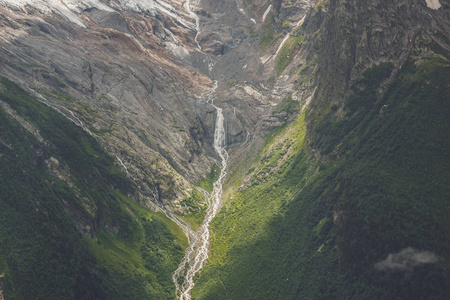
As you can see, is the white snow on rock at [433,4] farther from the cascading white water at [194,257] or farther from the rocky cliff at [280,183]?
the cascading white water at [194,257]

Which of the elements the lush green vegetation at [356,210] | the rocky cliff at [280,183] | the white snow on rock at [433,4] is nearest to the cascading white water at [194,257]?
the rocky cliff at [280,183]

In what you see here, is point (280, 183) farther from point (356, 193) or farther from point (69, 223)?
point (69, 223)

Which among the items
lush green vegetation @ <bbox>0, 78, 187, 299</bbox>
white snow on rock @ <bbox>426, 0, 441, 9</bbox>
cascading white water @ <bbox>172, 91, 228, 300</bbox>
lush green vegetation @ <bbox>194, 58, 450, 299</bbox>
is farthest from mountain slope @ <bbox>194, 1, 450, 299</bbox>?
lush green vegetation @ <bbox>0, 78, 187, 299</bbox>

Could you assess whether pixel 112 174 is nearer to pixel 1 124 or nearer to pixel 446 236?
pixel 1 124

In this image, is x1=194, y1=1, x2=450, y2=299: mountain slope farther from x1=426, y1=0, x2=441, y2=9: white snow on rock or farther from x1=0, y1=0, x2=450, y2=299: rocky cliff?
x1=426, y1=0, x2=441, y2=9: white snow on rock

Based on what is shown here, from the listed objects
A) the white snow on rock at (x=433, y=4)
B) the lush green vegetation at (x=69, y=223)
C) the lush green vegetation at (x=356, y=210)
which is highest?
the white snow on rock at (x=433, y=4)

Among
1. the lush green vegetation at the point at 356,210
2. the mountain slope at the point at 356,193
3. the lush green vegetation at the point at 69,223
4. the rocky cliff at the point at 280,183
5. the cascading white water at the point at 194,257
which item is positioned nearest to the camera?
the lush green vegetation at the point at 69,223

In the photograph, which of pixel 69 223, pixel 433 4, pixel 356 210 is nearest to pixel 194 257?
pixel 69 223
